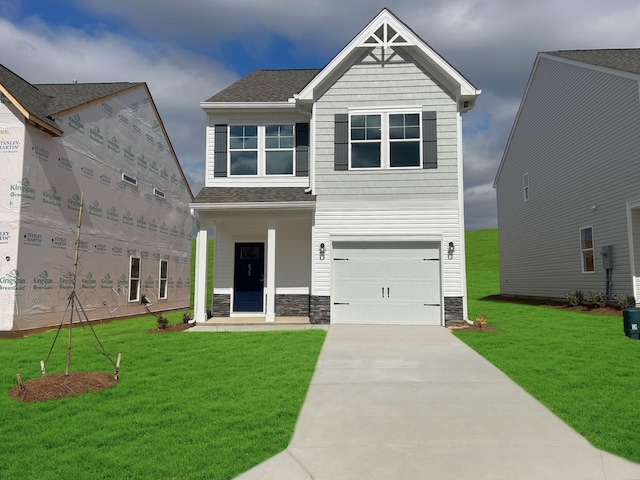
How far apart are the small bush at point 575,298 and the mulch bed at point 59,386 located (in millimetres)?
15290

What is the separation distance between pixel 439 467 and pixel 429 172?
9.78m

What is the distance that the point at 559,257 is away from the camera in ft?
63.8

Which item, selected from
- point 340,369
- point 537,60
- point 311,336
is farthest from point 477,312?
point 537,60

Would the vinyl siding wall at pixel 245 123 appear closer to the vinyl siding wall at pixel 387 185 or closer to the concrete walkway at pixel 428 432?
the vinyl siding wall at pixel 387 185

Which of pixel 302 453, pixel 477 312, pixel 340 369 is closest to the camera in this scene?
pixel 302 453

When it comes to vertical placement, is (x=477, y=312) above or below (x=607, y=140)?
below

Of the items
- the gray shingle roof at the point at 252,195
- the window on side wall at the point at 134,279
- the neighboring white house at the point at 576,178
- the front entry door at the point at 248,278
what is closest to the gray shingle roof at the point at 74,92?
the gray shingle roof at the point at 252,195

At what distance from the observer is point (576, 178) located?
717 inches

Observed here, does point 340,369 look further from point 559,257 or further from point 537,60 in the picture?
point 537,60

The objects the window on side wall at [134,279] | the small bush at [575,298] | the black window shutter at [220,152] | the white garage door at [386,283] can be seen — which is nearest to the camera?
the white garage door at [386,283]

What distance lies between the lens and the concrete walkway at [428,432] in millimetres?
4242

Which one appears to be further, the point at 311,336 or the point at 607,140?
the point at 607,140

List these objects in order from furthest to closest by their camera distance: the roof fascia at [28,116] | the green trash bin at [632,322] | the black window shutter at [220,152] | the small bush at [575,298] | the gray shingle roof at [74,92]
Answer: the small bush at [575,298] → the gray shingle roof at [74,92] → the black window shutter at [220,152] → the roof fascia at [28,116] → the green trash bin at [632,322]

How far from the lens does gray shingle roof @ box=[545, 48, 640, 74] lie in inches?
613
